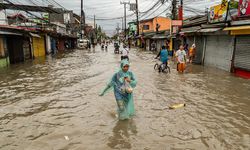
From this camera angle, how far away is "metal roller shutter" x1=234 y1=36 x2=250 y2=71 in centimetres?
1195

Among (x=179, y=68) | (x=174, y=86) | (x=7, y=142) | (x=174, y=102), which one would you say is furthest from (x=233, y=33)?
(x=7, y=142)

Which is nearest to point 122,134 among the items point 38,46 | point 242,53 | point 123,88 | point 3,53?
point 123,88

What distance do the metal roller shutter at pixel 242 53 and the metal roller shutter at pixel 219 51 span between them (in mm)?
704

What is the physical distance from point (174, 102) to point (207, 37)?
11.8m

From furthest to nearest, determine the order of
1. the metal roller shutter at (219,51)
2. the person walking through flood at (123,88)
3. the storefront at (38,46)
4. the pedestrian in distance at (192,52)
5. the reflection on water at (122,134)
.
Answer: the storefront at (38,46) → the pedestrian in distance at (192,52) → the metal roller shutter at (219,51) → the person walking through flood at (123,88) → the reflection on water at (122,134)

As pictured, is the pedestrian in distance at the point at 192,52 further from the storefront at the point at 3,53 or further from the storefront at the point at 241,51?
the storefront at the point at 3,53

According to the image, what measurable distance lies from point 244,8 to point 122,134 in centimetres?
1099

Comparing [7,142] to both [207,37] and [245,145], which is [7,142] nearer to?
[245,145]

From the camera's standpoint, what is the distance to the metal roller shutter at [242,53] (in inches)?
471

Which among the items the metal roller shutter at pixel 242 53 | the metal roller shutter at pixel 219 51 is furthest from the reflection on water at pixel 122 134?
the metal roller shutter at pixel 219 51

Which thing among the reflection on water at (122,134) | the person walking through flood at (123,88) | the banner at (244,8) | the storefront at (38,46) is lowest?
the reflection on water at (122,134)

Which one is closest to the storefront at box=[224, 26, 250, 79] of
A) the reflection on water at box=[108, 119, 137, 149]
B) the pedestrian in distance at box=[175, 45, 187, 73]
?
the pedestrian in distance at box=[175, 45, 187, 73]

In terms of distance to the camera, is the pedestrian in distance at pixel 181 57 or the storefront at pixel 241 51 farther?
the pedestrian in distance at pixel 181 57

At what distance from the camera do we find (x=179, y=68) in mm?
13891
